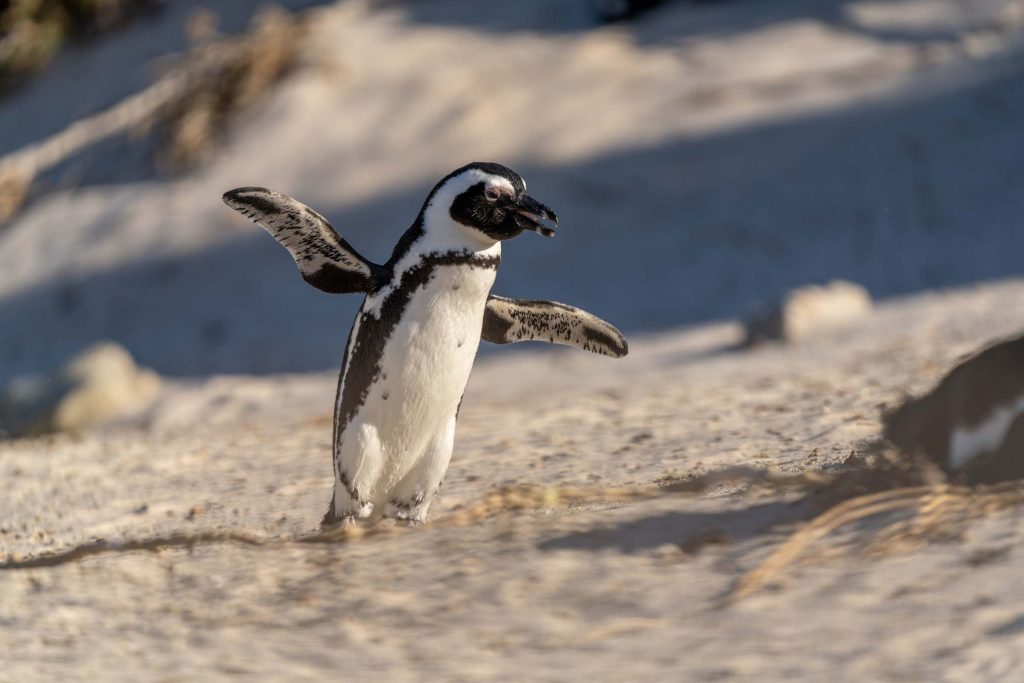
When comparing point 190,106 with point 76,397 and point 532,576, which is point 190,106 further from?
point 532,576

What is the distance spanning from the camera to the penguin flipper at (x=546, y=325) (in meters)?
2.94

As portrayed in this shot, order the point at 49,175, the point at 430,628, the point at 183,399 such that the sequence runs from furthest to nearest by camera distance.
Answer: the point at 49,175 → the point at 183,399 → the point at 430,628

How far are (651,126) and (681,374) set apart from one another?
9.60 feet

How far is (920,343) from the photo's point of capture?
17.6 ft

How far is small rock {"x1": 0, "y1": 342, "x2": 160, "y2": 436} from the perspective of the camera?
5988 mm

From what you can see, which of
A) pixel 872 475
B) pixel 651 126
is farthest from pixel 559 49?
pixel 872 475

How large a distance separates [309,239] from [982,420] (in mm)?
1339

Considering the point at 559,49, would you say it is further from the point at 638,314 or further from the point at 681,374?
the point at 681,374

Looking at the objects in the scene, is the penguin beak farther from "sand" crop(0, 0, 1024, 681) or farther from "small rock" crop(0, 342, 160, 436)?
"small rock" crop(0, 342, 160, 436)

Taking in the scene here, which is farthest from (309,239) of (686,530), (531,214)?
(686,530)

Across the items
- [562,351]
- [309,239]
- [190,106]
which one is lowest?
[562,351]

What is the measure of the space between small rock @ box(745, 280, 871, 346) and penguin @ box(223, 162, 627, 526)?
3156 millimetres

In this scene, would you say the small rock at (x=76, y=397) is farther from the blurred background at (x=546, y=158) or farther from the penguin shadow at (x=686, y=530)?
the penguin shadow at (x=686, y=530)

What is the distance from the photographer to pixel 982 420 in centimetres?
260
